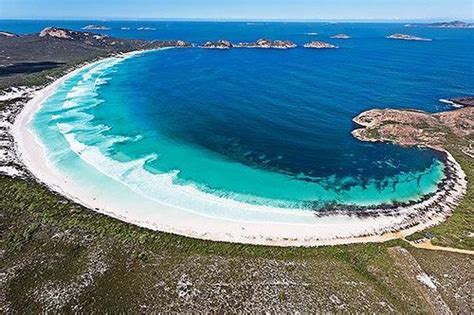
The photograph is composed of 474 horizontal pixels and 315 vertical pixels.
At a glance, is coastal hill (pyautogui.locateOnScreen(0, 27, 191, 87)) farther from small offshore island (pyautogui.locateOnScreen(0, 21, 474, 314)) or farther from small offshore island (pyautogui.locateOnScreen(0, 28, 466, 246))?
small offshore island (pyautogui.locateOnScreen(0, 28, 466, 246))

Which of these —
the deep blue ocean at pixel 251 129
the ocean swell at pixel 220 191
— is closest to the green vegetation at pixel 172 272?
the ocean swell at pixel 220 191

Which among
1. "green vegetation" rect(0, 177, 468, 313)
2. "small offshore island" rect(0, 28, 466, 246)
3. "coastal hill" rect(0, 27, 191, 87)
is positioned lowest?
"small offshore island" rect(0, 28, 466, 246)

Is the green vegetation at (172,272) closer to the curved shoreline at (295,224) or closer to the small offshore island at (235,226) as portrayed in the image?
the small offshore island at (235,226)

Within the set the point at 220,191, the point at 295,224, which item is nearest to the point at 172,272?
the point at 295,224

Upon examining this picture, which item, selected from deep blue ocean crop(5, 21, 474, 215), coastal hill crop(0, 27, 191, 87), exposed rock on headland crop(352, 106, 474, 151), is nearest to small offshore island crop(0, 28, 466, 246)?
deep blue ocean crop(5, 21, 474, 215)

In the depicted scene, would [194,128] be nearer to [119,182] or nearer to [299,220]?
[119,182]

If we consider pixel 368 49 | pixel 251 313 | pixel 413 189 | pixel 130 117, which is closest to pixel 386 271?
pixel 251 313

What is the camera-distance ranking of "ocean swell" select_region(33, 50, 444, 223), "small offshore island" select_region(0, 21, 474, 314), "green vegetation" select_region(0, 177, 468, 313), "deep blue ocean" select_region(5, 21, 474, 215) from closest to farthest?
"green vegetation" select_region(0, 177, 468, 313), "small offshore island" select_region(0, 21, 474, 314), "ocean swell" select_region(33, 50, 444, 223), "deep blue ocean" select_region(5, 21, 474, 215)
